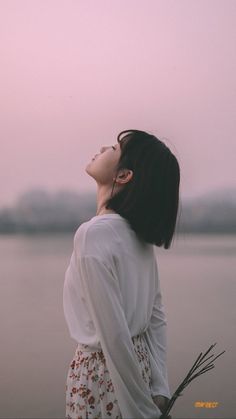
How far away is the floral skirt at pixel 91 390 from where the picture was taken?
91 centimetres

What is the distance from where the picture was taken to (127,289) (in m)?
0.94

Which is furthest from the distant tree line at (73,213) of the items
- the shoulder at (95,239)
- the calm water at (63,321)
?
the shoulder at (95,239)

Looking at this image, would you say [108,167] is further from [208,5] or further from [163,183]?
[208,5]

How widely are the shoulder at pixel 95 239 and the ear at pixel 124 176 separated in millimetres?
103

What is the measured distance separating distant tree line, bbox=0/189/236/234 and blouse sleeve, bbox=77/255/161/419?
697mm

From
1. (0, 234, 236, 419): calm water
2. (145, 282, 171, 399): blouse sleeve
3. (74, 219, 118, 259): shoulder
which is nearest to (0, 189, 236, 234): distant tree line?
(0, 234, 236, 419): calm water

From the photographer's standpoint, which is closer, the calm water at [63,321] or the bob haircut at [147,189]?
the bob haircut at [147,189]

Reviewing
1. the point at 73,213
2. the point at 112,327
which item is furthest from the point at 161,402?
the point at 73,213

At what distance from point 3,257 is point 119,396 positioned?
79 centimetres

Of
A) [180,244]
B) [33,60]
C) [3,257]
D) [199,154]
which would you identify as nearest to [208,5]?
[199,154]

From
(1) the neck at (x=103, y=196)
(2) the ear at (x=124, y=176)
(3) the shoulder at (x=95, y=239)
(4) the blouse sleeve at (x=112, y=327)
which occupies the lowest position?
(4) the blouse sleeve at (x=112, y=327)


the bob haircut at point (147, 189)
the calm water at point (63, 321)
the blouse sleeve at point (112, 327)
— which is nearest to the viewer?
the blouse sleeve at point (112, 327)

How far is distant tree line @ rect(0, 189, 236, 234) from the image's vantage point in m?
1.53

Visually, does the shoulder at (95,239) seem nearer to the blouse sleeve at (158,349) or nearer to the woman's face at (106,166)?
the woman's face at (106,166)
